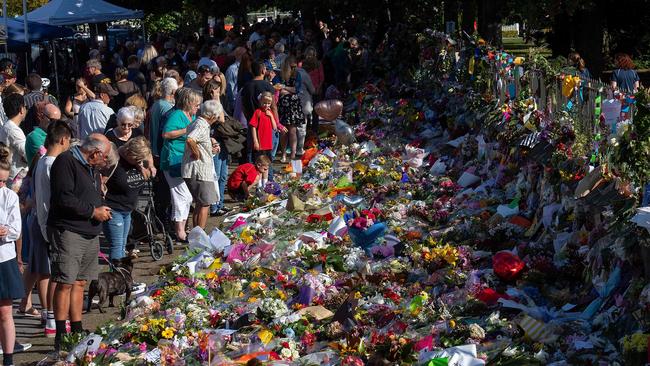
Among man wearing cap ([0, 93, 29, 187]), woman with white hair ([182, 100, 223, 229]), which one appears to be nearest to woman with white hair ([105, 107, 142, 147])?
woman with white hair ([182, 100, 223, 229])

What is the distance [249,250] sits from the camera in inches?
408

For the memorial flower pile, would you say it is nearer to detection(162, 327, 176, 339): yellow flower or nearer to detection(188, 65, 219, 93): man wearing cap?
detection(162, 327, 176, 339): yellow flower

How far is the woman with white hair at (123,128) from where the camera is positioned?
10.5 metres

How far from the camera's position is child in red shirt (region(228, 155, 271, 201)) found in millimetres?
13602

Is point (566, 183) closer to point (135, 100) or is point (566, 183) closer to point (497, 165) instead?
point (497, 165)

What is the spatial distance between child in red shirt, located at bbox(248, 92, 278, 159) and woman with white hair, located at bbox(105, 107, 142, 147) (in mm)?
3040

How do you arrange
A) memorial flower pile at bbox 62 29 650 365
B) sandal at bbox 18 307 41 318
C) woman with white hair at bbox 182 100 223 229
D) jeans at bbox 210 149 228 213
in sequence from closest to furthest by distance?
memorial flower pile at bbox 62 29 650 365, sandal at bbox 18 307 41 318, woman with white hair at bbox 182 100 223 229, jeans at bbox 210 149 228 213

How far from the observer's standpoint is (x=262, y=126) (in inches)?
541

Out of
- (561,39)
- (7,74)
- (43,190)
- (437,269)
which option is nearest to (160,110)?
(7,74)

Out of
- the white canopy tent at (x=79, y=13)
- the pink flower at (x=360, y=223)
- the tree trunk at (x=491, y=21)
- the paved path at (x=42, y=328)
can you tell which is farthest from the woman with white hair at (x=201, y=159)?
the white canopy tent at (x=79, y=13)

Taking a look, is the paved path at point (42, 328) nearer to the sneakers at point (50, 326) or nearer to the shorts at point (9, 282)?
the sneakers at point (50, 326)

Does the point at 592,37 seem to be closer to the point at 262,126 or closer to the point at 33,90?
the point at 262,126

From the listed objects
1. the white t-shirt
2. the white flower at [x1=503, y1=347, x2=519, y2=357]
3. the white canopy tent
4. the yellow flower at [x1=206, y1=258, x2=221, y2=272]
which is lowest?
the yellow flower at [x1=206, y1=258, x2=221, y2=272]

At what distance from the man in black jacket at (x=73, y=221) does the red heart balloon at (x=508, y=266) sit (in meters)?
3.05
